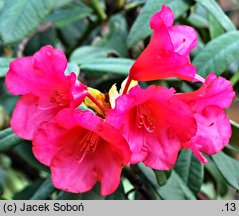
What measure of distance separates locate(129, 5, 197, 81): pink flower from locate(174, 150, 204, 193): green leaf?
39 cm

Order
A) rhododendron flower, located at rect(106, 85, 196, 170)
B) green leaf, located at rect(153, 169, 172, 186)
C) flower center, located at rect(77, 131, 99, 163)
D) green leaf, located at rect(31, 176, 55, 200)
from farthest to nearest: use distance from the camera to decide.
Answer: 1. green leaf, located at rect(31, 176, 55, 200)
2. green leaf, located at rect(153, 169, 172, 186)
3. flower center, located at rect(77, 131, 99, 163)
4. rhododendron flower, located at rect(106, 85, 196, 170)

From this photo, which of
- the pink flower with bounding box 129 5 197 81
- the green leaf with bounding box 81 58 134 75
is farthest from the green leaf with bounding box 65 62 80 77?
the pink flower with bounding box 129 5 197 81

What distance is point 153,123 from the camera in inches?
36.1

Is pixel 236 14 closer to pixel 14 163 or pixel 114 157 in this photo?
pixel 14 163

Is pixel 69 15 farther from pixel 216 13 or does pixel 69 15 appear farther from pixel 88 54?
pixel 216 13

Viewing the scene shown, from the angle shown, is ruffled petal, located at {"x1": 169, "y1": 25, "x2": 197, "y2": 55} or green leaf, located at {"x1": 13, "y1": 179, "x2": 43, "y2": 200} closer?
ruffled petal, located at {"x1": 169, "y1": 25, "x2": 197, "y2": 55}

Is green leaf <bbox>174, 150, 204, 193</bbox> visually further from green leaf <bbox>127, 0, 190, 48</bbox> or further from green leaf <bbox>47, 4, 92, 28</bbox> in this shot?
green leaf <bbox>47, 4, 92, 28</bbox>

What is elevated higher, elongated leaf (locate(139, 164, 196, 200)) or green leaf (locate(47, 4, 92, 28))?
green leaf (locate(47, 4, 92, 28))

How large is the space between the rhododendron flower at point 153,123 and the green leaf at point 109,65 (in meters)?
0.31

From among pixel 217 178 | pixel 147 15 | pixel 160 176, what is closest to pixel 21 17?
pixel 147 15

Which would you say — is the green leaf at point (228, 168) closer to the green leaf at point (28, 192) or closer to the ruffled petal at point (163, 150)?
the ruffled petal at point (163, 150)

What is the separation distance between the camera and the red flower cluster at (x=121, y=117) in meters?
0.83

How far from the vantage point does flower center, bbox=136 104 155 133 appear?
88 centimetres

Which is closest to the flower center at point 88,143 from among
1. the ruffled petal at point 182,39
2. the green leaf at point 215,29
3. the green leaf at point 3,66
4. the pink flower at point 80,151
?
the pink flower at point 80,151
